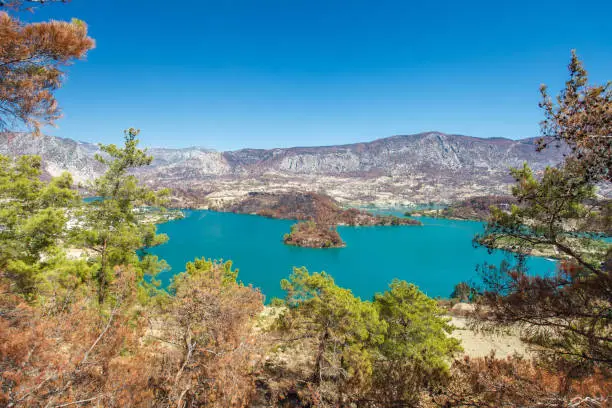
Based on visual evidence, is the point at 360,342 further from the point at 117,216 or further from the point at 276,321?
the point at 117,216

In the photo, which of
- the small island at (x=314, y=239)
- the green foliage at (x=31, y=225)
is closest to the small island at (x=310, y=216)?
the small island at (x=314, y=239)

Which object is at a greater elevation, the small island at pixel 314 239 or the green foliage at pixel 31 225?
the green foliage at pixel 31 225

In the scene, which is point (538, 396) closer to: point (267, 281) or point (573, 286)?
point (573, 286)

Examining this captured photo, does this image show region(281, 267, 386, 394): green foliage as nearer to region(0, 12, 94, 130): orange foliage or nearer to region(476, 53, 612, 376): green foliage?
region(476, 53, 612, 376): green foliage

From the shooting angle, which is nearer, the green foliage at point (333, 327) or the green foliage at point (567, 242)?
the green foliage at point (567, 242)

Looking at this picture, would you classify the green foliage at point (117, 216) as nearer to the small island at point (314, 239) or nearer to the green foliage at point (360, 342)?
the green foliage at point (360, 342)

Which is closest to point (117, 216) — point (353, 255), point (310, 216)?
point (353, 255)

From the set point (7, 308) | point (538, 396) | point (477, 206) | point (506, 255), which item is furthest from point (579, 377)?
point (477, 206)
